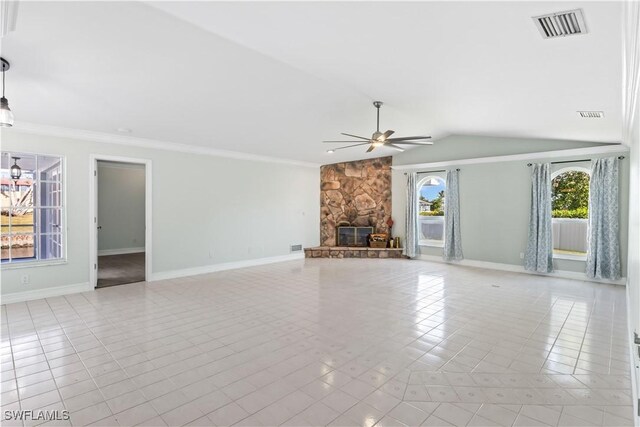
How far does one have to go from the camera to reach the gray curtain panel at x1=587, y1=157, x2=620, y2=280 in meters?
5.66

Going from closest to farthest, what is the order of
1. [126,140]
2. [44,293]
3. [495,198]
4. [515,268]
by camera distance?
[44,293] < [126,140] < [515,268] < [495,198]

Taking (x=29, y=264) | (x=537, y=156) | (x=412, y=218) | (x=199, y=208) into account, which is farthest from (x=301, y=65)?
(x=412, y=218)

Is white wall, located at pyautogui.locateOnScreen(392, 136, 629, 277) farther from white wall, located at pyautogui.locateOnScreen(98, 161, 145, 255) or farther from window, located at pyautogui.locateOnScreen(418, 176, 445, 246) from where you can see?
white wall, located at pyautogui.locateOnScreen(98, 161, 145, 255)

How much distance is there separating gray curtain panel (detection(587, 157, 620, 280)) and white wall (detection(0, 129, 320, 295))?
6.02 meters

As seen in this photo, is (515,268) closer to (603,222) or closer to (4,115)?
(603,222)

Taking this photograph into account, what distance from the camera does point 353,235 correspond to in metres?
9.21

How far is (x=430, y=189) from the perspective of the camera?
8.37 meters

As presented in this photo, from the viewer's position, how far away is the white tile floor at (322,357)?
2.23m

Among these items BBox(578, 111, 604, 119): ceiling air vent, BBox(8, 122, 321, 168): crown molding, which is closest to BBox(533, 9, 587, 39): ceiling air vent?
BBox(578, 111, 604, 119): ceiling air vent

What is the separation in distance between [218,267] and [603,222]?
722 cm

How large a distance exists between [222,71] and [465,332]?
3813 millimetres

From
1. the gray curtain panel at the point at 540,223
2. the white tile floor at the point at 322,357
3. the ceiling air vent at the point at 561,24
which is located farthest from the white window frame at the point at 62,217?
the gray curtain panel at the point at 540,223

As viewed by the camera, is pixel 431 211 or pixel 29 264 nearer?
pixel 29 264

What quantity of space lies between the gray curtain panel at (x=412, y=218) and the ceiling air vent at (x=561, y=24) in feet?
20.1
